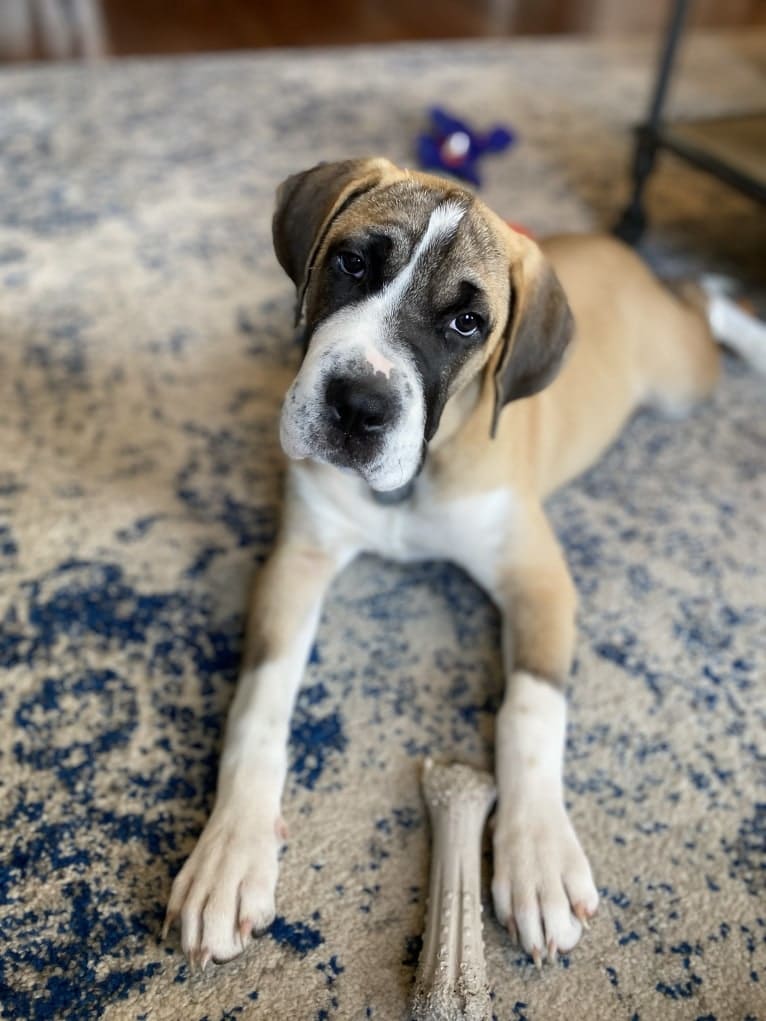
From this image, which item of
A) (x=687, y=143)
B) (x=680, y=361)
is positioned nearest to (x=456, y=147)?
(x=687, y=143)

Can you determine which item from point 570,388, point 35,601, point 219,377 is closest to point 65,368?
point 219,377

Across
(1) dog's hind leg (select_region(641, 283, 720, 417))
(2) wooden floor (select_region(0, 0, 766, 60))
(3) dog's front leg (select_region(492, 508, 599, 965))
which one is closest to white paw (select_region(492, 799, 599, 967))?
(3) dog's front leg (select_region(492, 508, 599, 965))

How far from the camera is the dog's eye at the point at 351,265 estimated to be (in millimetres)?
1536

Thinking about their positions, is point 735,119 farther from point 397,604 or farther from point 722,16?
point 722,16

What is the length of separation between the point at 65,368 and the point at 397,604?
127 centimetres

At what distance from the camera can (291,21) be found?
538 cm

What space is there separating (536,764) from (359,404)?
2.29 ft

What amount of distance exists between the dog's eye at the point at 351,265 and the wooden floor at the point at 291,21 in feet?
13.0

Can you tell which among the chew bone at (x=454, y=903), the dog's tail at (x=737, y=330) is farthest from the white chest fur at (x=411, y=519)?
the dog's tail at (x=737, y=330)

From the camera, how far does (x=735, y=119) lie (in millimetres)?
3297

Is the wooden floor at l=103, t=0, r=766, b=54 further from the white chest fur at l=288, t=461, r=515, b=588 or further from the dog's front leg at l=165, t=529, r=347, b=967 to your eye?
the dog's front leg at l=165, t=529, r=347, b=967

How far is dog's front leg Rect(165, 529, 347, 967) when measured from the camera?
1399mm

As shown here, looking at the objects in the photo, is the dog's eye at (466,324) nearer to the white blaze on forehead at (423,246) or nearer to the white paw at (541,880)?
the white blaze on forehead at (423,246)

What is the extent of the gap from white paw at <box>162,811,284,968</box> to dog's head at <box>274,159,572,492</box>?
61 cm
